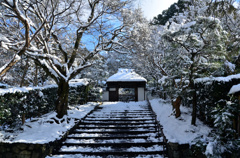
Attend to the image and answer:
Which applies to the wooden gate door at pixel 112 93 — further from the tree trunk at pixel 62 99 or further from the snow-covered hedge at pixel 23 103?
the tree trunk at pixel 62 99

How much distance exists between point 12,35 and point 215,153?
24.2ft

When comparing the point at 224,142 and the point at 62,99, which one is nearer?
the point at 224,142

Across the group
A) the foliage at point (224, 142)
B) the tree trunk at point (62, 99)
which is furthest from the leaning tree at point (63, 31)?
the foliage at point (224, 142)

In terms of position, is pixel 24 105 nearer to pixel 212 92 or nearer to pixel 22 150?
pixel 22 150

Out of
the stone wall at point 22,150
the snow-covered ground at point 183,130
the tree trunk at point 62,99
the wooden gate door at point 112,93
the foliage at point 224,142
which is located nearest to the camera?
the foliage at point 224,142

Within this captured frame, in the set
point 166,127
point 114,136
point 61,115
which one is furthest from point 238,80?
point 61,115

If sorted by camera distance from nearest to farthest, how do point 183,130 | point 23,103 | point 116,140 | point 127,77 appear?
1. point 183,130
2. point 116,140
3. point 23,103
4. point 127,77

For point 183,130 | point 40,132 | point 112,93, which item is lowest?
point 112,93

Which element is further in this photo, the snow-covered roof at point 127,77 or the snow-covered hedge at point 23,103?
the snow-covered roof at point 127,77

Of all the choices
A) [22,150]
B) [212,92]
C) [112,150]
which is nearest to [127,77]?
[112,150]

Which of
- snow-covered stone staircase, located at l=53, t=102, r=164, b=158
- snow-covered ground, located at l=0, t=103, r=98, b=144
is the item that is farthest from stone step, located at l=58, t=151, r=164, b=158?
snow-covered ground, located at l=0, t=103, r=98, b=144

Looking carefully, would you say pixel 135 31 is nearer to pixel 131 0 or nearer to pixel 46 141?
pixel 131 0

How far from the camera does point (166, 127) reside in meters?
5.28

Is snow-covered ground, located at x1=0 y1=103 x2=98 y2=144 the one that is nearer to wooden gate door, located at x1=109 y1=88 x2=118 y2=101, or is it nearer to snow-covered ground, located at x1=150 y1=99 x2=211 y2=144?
snow-covered ground, located at x1=150 y1=99 x2=211 y2=144
